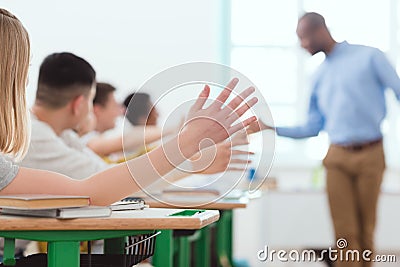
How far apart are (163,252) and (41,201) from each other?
626 mm

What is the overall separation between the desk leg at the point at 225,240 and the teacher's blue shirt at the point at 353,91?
47 centimetres

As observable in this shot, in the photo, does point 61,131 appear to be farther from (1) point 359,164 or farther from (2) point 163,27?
(2) point 163,27

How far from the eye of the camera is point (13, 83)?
182 centimetres

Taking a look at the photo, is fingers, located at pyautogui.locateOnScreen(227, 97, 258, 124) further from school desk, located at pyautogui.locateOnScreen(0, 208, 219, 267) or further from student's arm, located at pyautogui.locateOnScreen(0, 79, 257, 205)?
school desk, located at pyautogui.locateOnScreen(0, 208, 219, 267)

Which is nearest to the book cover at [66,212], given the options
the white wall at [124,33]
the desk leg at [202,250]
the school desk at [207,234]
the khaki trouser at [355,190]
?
the school desk at [207,234]

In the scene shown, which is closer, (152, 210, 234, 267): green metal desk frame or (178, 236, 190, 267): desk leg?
(152, 210, 234, 267): green metal desk frame

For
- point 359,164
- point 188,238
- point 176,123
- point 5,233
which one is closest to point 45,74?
point 188,238

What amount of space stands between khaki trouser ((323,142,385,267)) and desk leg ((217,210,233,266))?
0.47 metres

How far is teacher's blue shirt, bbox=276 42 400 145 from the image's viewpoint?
402 centimetres

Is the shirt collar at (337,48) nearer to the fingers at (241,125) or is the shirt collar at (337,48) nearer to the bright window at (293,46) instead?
the bright window at (293,46)

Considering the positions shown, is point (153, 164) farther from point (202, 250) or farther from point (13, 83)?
point (202, 250)

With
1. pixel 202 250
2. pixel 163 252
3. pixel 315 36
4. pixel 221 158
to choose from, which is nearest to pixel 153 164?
pixel 221 158

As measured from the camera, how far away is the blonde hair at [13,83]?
1793 mm

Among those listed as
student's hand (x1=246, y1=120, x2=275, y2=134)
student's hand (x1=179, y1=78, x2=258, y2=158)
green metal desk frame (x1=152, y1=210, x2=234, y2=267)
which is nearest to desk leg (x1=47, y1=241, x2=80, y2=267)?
student's hand (x1=179, y1=78, x2=258, y2=158)
